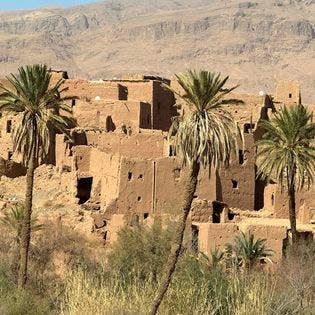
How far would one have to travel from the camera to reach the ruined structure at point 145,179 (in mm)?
34188

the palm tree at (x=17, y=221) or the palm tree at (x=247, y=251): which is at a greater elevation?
the palm tree at (x=17, y=221)

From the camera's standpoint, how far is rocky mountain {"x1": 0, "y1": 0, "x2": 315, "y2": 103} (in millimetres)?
152500

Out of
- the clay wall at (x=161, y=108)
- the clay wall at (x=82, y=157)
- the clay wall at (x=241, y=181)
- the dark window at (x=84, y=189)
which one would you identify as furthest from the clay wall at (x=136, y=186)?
the clay wall at (x=161, y=108)

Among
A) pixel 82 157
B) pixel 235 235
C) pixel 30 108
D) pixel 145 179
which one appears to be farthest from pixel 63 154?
pixel 30 108

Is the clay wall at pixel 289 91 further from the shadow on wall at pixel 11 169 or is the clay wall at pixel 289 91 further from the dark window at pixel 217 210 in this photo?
the shadow on wall at pixel 11 169

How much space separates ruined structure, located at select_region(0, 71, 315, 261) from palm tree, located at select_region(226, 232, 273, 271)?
102 cm

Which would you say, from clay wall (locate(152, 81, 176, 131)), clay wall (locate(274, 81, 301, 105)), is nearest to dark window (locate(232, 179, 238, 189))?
clay wall (locate(152, 81, 176, 131))

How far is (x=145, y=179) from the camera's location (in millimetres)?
35531

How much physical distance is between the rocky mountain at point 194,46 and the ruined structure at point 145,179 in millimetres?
98469

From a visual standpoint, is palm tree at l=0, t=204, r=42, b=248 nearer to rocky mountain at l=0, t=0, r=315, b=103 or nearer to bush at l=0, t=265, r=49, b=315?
bush at l=0, t=265, r=49, b=315

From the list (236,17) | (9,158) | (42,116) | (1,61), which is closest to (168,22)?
(236,17)

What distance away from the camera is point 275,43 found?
552 feet

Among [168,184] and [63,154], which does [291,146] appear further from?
[63,154]

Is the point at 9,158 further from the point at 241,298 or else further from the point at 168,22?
the point at 168,22
